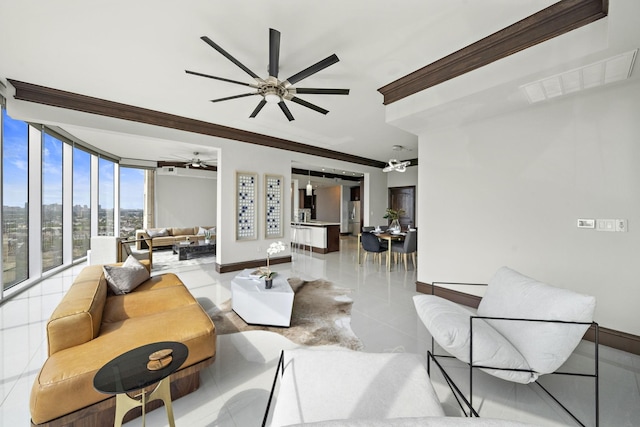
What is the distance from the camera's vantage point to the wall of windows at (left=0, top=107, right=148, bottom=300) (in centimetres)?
363

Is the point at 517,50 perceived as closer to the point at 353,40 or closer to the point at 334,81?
the point at 353,40

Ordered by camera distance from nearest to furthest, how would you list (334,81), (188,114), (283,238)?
1. (334,81)
2. (188,114)
3. (283,238)

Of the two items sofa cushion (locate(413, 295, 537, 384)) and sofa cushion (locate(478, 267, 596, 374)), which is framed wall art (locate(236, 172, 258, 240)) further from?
sofa cushion (locate(478, 267, 596, 374))

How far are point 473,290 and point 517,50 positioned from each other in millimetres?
2751

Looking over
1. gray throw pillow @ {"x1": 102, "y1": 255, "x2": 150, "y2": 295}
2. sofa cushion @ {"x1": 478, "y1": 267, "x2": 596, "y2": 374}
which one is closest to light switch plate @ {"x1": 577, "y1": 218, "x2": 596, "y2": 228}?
sofa cushion @ {"x1": 478, "y1": 267, "x2": 596, "y2": 374}

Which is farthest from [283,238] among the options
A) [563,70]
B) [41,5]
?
[563,70]

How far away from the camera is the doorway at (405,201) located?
8.30m

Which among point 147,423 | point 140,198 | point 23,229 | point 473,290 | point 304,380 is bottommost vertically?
point 147,423

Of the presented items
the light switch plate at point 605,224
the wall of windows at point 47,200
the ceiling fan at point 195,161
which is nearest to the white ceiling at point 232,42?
the wall of windows at point 47,200

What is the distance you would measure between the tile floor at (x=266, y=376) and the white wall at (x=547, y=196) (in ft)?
2.46

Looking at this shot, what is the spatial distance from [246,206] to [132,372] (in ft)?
13.7

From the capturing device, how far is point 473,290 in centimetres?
338

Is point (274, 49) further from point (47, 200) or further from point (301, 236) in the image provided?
point (301, 236)

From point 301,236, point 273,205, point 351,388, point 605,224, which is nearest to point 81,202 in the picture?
point 273,205
